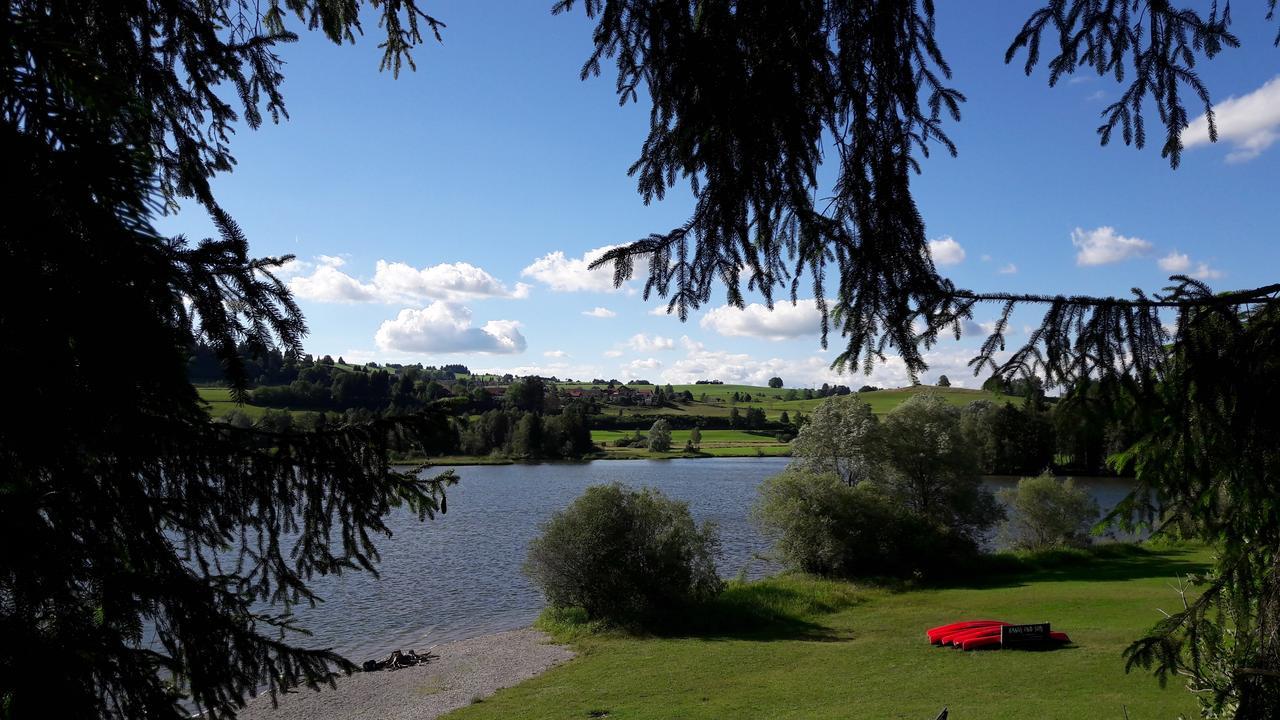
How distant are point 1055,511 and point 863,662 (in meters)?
24.6

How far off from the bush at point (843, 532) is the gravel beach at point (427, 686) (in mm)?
12818

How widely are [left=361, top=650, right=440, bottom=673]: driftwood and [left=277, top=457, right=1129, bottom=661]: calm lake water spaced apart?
66.4 inches

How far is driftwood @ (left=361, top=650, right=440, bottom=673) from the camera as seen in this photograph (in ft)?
73.4

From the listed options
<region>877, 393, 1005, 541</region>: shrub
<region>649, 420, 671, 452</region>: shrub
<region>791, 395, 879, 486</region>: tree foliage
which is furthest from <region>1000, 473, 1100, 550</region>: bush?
<region>649, 420, 671, 452</region>: shrub

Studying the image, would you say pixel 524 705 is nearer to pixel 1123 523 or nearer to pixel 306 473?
pixel 1123 523

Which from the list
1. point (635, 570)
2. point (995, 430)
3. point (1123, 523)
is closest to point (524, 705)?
point (635, 570)

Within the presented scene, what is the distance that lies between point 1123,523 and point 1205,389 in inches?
103

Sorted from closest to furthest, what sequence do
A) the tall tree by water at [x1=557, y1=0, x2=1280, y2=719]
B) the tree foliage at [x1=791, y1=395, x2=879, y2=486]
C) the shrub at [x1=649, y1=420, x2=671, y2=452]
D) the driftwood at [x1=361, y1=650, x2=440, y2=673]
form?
the tall tree by water at [x1=557, y1=0, x2=1280, y2=719] → the driftwood at [x1=361, y1=650, x2=440, y2=673] → the tree foliage at [x1=791, y1=395, x2=879, y2=486] → the shrub at [x1=649, y1=420, x2=671, y2=452]

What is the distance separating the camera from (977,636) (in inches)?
789

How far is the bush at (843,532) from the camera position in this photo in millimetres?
32781

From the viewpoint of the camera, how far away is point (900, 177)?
150 inches

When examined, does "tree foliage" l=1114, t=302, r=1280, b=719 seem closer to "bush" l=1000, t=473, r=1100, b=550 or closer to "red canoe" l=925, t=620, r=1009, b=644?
"red canoe" l=925, t=620, r=1009, b=644

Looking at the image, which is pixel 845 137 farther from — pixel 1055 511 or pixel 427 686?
pixel 1055 511

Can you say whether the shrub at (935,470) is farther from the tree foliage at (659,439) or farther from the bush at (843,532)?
the tree foliage at (659,439)
